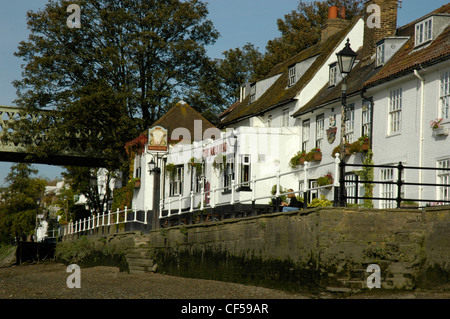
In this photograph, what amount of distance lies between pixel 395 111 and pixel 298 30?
80.9ft

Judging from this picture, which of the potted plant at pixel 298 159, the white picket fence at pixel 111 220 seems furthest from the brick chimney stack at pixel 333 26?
the white picket fence at pixel 111 220

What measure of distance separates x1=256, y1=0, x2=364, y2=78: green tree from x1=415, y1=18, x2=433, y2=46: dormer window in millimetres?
20878

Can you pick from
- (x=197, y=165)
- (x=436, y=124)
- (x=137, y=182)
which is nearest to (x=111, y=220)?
(x=137, y=182)

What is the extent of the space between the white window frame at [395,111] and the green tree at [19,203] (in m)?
47.0

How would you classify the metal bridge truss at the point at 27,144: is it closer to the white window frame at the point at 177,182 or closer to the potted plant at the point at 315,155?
the white window frame at the point at 177,182

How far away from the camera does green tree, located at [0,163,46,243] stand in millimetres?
70812

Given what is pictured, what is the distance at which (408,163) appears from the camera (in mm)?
24391

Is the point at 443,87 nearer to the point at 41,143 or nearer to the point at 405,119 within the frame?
the point at 405,119

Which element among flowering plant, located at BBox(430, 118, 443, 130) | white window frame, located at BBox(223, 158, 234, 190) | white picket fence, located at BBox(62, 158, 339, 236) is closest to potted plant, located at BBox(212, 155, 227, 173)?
white window frame, located at BBox(223, 158, 234, 190)

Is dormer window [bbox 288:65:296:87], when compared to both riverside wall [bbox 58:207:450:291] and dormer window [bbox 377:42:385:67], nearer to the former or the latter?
dormer window [bbox 377:42:385:67]

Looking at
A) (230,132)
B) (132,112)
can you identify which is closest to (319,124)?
(230,132)

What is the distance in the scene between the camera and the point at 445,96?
74.9 ft

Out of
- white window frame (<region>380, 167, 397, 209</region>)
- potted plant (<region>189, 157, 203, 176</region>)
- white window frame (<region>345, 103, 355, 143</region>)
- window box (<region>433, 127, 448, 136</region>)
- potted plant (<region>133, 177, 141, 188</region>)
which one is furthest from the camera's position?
potted plant (<region>133, 177, 141, 188</region>)

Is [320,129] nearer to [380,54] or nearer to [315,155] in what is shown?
[315,155]
